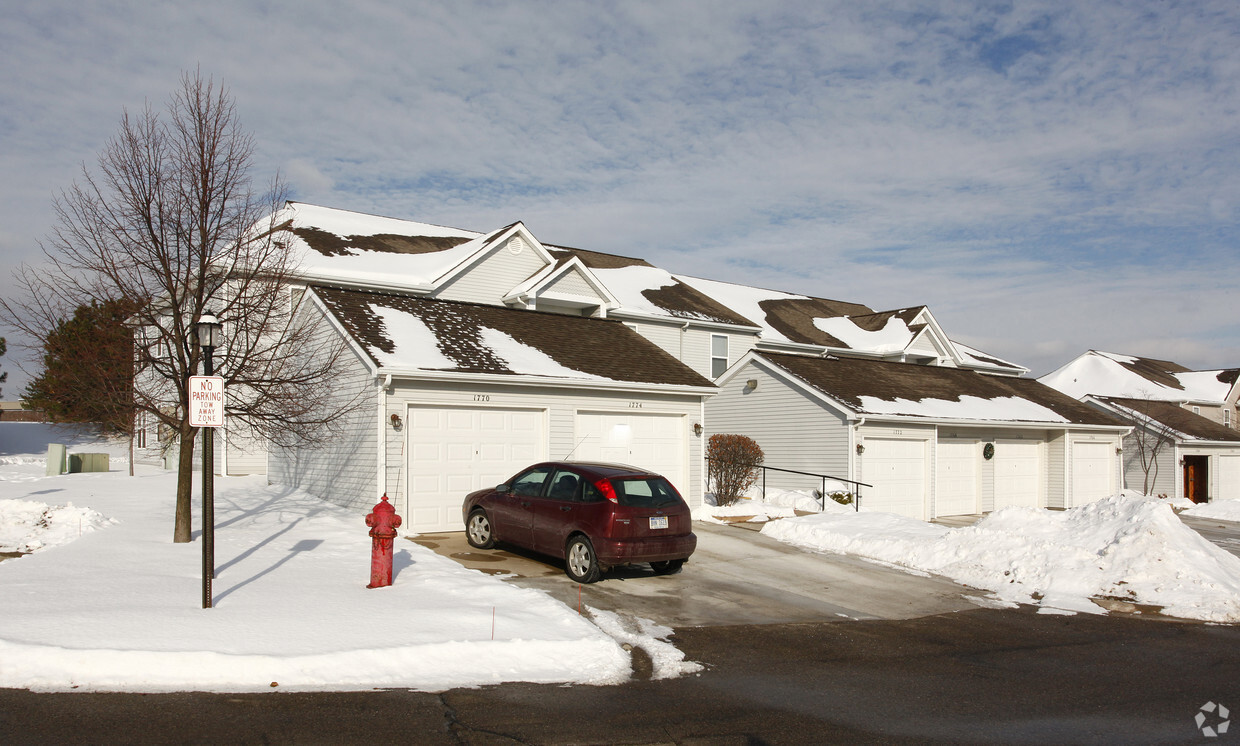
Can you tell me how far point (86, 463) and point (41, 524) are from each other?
14548 millimetres

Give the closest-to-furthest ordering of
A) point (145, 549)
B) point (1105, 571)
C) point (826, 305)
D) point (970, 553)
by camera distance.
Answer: point (145, 549)
point (1105, 571)
point (970, 553)
point (826, 305)

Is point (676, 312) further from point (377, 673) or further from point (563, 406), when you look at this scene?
point (377, 673)

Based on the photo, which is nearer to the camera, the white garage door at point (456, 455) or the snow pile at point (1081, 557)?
the snow pile at point (1081, 557)

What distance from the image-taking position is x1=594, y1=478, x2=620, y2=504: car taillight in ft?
38.4

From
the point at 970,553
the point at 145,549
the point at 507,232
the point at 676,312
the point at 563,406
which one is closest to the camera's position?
the point at 145,549

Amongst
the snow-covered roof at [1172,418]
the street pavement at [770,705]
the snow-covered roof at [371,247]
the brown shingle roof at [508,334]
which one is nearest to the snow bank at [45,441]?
the snow-covered roof at [371,247]

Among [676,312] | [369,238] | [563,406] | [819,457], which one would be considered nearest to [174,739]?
[563,406]

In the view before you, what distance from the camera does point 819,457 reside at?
23125mm

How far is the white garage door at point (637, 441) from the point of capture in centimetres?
1780

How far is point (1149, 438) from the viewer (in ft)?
118

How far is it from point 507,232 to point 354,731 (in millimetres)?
20972

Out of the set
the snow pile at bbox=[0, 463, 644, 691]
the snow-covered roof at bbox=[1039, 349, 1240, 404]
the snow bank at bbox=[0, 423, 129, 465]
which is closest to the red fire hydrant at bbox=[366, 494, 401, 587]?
the snow pile at bbox=[0, 463, 644, 691]

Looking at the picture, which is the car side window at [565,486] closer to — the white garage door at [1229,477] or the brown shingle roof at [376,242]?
the brown shingle roof at [376,242]

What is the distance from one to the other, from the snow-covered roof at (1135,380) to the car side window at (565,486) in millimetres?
37945
